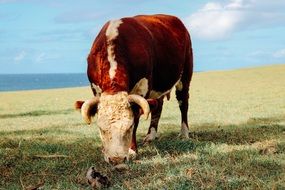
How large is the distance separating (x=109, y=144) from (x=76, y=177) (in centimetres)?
76

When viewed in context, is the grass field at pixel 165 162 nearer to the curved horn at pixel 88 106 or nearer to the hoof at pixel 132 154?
the hoof at pixel 132 154

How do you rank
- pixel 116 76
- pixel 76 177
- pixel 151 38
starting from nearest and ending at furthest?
pixel 76 177, pixel 116 76, pixel 151 38

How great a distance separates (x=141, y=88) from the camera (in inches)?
429

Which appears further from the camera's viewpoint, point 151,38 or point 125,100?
point 151,38

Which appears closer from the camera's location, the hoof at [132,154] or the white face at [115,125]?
the white face at [115,125]

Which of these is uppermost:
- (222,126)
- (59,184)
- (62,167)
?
(59,184)

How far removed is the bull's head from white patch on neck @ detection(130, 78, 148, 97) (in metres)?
1.44

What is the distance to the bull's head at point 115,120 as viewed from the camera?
8781mm

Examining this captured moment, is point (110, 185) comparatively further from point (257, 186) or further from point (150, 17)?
point (150, 17)

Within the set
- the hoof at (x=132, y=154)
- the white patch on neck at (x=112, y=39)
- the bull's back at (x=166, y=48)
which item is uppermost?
the white patch on neck at (x=112, y=39)

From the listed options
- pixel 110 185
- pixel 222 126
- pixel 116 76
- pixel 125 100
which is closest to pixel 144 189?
pixel 110 185

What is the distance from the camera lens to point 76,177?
28.7ft

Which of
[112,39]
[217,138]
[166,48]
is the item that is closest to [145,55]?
[112,39]

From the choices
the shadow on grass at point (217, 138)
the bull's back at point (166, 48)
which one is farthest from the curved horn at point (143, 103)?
the bull's back at point (166, 48)
